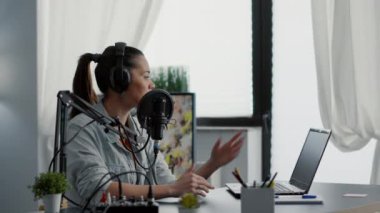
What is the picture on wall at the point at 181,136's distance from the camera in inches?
160

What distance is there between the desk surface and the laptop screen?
0.06m

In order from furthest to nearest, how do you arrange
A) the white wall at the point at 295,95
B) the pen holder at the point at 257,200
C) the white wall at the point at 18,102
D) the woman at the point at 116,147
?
the white wall at the point at 18,102 → the white wall at the point at 295,95 → the woman at the point at 116,147 → the pen holder at the point at 257,200

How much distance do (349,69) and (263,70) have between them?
65 cm

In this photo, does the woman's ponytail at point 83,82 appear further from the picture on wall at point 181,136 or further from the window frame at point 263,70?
the window frame at point 263,70

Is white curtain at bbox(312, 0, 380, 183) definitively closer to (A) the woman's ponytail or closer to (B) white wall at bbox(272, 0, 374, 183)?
(B) white wall at bbox(272, 0, 374, 183)

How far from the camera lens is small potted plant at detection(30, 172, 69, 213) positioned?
6.98 ft

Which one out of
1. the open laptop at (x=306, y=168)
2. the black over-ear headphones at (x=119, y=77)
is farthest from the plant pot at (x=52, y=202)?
the open laptop at (x=306, y=168)

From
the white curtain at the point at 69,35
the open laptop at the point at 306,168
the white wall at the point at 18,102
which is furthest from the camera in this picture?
the white wall at the point at 18,102

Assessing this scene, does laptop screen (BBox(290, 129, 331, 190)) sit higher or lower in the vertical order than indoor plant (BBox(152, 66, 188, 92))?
lower

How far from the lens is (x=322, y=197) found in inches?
100

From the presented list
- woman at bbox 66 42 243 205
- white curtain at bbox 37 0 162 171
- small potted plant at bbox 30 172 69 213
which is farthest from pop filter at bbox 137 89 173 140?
white curtain at bbox 37 0 162 171

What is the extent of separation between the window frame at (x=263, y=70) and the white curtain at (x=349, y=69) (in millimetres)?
446

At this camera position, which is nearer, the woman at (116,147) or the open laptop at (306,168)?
the woman at (116,147)

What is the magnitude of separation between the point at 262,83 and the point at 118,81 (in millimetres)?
1973
